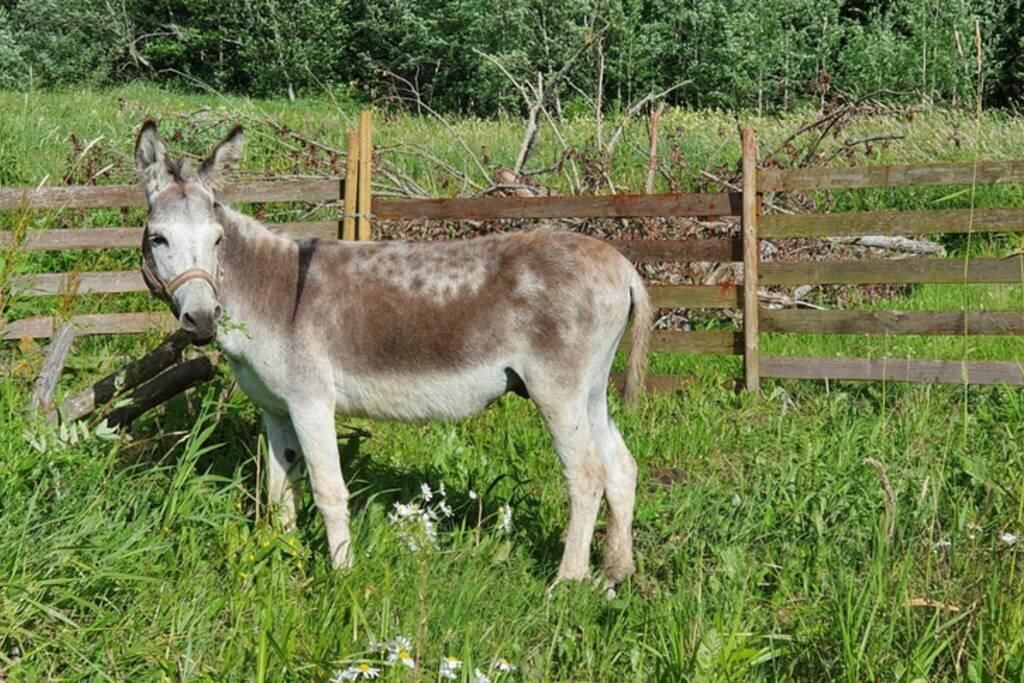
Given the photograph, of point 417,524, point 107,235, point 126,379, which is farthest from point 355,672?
point 107,235

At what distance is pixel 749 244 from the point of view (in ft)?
25.9

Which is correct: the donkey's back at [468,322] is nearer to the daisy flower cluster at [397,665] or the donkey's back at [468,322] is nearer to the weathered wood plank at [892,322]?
the daisy flower cluster at [397,665]

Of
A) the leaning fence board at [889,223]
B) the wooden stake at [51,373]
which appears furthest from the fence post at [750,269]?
the wooden stake at [51,373]

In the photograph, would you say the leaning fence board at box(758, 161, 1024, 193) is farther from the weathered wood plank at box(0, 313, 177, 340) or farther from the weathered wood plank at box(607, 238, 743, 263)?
the weathered wood plank at box(0, 313, 177, 340)

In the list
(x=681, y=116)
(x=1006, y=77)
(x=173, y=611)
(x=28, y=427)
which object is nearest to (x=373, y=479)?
(x=28, y=427)

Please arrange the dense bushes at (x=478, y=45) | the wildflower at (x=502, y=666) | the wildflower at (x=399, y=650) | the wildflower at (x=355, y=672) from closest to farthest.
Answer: the wildflower at (x=355, y=672) → the wildflower at (x=399, y=650) → the wildflower at (x=502, y=666) → the dense bushes at (x=478, y=45)

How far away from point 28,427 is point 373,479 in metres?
1.83

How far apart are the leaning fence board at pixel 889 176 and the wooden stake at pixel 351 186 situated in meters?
3.05

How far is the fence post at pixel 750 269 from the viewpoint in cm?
784

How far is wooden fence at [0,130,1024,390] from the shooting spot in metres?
7.23

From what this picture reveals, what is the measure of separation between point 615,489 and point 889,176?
147 inches

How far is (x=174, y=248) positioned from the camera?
4508mm

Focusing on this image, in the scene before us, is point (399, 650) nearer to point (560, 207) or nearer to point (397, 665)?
point (397, 665)

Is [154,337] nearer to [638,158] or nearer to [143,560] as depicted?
[143,560]
